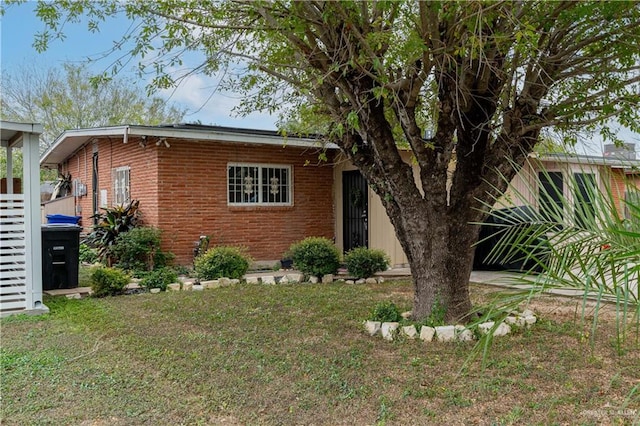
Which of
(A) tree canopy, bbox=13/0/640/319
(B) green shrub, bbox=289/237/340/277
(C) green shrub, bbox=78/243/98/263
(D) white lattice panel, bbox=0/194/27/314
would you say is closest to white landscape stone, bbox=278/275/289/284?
(B) green shrub, bbox=289/237/340/277

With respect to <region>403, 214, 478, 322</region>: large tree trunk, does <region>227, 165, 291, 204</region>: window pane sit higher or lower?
higher

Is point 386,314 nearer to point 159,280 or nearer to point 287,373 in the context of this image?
point 287,373

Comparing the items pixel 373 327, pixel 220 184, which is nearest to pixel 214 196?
pixel 220 184

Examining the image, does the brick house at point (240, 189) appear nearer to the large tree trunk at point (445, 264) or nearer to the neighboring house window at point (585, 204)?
the large tree trunk at point (445, 264)

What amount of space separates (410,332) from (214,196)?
6572 millimetres

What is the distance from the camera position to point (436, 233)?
5379 millimetres

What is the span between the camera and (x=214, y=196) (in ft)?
34.8

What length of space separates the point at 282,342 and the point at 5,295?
4002 mm

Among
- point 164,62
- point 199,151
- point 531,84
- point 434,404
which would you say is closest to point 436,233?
point 531,84

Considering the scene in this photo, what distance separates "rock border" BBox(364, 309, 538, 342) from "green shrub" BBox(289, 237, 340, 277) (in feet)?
11.4

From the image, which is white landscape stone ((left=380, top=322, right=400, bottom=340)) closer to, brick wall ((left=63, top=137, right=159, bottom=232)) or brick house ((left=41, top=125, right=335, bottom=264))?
brick house ((left=41, top=125, right=335, bottom=264))

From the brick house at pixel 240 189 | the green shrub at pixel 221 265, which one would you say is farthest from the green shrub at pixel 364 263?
the green shrub at pixel 221 265

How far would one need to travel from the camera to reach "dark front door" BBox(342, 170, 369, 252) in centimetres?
1123

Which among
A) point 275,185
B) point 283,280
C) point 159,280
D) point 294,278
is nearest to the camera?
point 159,280
